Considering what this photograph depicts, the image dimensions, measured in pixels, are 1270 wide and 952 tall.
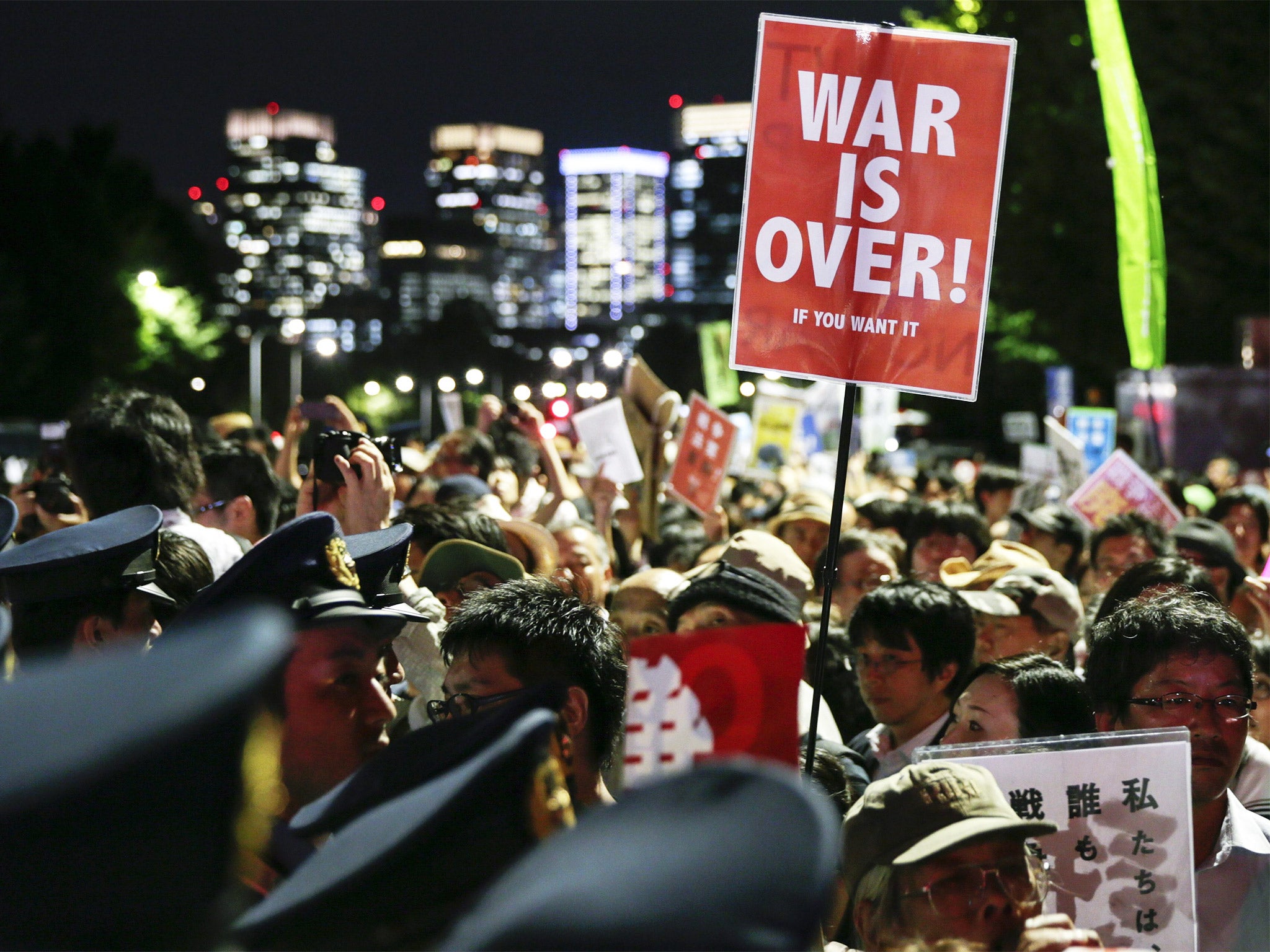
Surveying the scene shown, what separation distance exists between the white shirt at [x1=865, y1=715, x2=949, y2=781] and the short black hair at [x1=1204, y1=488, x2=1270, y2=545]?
510cm

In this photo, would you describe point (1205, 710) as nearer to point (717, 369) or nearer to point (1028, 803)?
point (1028, 803)

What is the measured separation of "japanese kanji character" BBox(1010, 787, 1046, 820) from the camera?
2.71 metres

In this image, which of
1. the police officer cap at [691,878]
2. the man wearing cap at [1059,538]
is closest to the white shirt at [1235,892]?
the police officer cap at [691,878]

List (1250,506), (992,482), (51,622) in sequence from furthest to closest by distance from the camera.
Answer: (992,482)
(1250,506)
(51,622)

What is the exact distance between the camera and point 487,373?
281 feet

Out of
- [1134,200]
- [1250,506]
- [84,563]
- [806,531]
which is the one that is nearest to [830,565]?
[84,563]

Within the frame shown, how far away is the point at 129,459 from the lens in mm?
4910

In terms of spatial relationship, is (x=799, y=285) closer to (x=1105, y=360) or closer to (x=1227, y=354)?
(x=1105, y=360)

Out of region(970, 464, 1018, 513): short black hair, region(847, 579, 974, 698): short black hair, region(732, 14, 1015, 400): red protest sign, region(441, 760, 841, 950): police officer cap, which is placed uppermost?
region(732, 14, 1015, 400): red protest sign

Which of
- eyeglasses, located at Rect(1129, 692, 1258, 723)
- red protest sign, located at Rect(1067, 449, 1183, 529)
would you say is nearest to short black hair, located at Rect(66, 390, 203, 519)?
eyeglasses, located at Rect(1129, 692, 1258, 723)

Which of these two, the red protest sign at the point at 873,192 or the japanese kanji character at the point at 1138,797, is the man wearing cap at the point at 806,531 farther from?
the japanese kanji character at the point at 1138,797

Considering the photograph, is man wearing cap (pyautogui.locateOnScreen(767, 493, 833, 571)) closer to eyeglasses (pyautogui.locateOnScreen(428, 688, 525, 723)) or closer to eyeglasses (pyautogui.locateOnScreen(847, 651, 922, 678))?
eyeglasses (pyautogui.locateOnScreen(847, 651, 922, 678))

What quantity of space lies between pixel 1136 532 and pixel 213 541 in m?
4.39

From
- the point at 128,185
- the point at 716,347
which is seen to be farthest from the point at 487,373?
the point at 716,347
